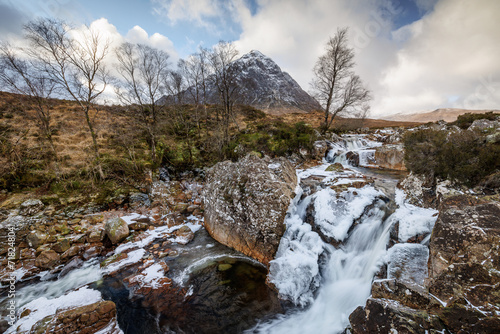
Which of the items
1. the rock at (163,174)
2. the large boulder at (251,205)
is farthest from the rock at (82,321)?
the rock at (163,174)

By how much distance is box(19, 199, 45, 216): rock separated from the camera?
26.1 feet

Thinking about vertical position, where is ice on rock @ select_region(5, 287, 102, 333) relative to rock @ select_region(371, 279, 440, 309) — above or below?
below

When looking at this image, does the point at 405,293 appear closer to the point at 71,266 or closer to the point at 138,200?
the point at 71,266

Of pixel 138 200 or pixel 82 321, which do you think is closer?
pixel 82 321

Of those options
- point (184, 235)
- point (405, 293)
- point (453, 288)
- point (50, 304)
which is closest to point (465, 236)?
point (453, 288)

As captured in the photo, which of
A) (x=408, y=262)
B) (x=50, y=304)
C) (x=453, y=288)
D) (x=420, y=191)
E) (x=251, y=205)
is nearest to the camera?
(x=453, y=288)

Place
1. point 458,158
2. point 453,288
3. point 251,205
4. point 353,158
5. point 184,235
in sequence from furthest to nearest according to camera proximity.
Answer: point 353,158 < point 184,235 < point 251,205 < point 458,158 < point 453,288

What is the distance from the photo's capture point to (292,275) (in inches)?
213

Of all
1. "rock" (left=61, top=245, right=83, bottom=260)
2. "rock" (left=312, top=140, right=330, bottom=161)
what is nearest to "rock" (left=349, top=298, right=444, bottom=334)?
"rock" (left=61, top=245, right=83, bottom=260)

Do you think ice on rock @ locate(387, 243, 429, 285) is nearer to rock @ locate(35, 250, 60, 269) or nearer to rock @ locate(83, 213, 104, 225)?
rock @ locate(35, 250, 60, 269)

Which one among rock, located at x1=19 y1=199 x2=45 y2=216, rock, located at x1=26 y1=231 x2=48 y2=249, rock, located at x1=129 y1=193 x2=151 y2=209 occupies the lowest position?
rock, located at x1=26 y1=231 x2=48 y2=249

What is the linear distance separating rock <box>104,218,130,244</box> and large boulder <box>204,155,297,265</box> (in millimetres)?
3464

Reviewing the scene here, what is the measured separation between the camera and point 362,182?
7.40 m

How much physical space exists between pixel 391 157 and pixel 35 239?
19.3 meters
